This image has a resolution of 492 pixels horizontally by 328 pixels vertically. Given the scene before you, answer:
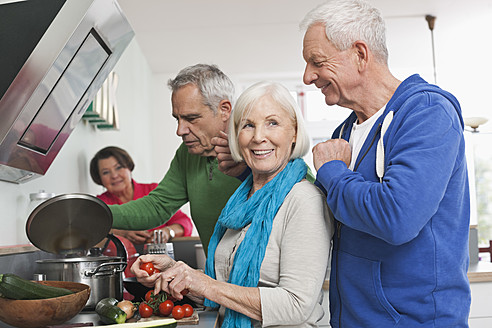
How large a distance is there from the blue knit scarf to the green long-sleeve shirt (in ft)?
1.59

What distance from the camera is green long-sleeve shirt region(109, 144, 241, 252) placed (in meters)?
1.96

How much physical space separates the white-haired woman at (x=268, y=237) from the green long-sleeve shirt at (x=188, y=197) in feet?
1.44

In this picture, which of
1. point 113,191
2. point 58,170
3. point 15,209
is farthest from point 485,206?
point 15,209

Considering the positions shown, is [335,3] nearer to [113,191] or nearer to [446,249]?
[446,249]

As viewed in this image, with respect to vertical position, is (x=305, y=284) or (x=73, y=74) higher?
(x=73, y=74)

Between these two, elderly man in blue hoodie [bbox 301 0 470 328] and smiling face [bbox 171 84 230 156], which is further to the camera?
smiling face [bbox 171 84 230 156]

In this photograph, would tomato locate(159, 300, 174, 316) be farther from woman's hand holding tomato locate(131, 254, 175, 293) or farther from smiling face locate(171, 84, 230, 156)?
smiling face locate(171, 84, 230, 156)

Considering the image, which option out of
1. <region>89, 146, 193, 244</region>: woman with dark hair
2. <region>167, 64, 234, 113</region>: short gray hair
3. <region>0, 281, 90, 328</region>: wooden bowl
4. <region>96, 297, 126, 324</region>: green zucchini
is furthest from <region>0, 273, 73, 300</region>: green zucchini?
<region>89, 146, 193, 244</region>: woman with dark hair

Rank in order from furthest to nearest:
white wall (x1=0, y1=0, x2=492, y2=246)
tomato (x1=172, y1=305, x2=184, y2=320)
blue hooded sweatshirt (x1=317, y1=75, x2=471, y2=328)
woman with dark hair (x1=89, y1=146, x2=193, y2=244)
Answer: woman with dark hair (x1=89, y1=146, x2=193, y2=244) → white wall (x1=0, y1=0, x2=492, y2=246) → tomato (x1=172, y1=305, x2=184, y2=320) → blue hooded sweatshirt (x1=317, y1=75, x2=471, y2=328)

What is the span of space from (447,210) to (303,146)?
1.33 ft

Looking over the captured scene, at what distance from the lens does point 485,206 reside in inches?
267

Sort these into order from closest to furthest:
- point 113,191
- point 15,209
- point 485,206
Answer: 1. point 15,209
2. point 113,191
3. point 485,206

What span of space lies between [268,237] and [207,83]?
76 cm

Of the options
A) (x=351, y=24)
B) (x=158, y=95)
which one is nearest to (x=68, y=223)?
(x=351, y=24)
